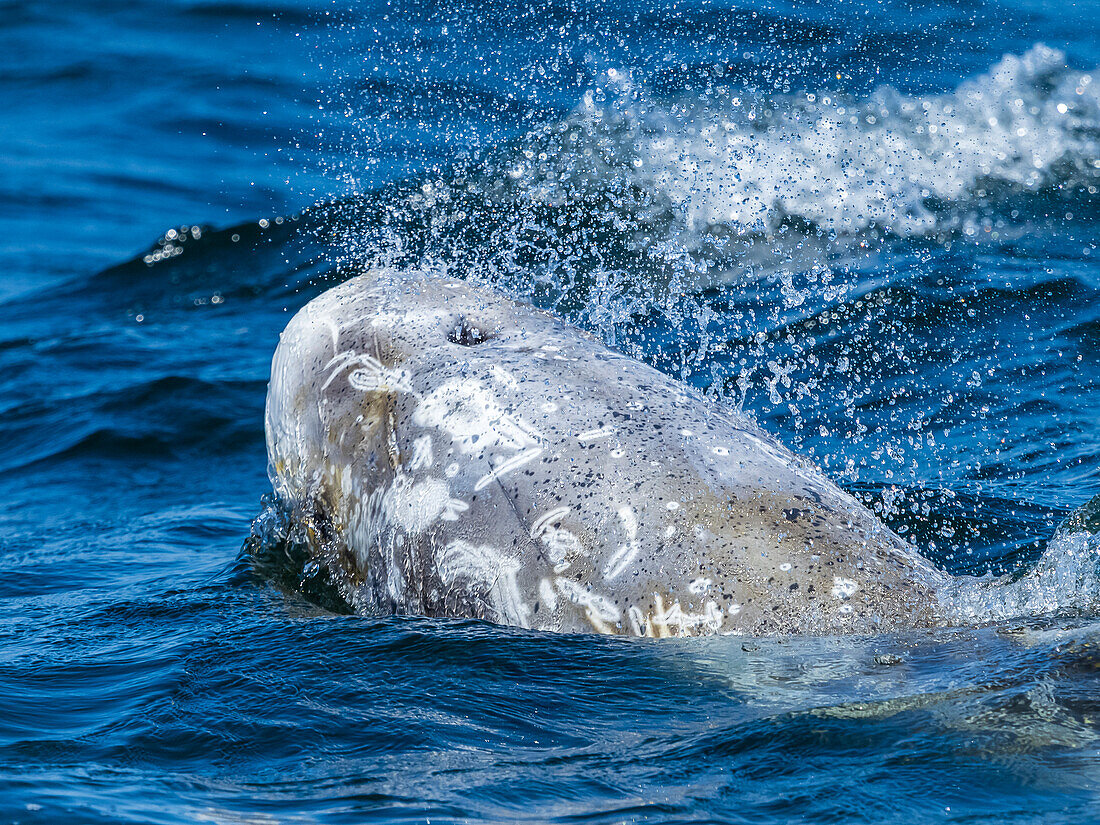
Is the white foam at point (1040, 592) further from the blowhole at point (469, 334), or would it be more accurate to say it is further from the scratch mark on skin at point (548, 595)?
the blowhole at point (469, 334)

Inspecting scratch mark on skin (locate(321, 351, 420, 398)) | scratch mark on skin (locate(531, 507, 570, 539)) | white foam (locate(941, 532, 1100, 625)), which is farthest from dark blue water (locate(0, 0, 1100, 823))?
scratch mark on skin (locate(321, 351, 420, 398))

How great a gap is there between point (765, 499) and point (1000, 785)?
1.28m

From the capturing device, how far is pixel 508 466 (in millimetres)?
4289

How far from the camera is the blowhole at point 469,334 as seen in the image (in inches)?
191

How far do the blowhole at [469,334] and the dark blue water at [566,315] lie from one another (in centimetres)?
111

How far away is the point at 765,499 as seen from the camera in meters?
4.09

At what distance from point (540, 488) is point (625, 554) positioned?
38cm

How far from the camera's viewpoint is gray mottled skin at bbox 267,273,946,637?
3936 mm

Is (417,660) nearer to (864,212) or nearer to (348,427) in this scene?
(348,427)

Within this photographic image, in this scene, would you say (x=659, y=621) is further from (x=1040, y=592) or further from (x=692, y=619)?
(x=1040, y=592)

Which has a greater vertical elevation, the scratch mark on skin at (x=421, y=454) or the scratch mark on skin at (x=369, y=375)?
the scratch mark on skin at (x=369, y=375)

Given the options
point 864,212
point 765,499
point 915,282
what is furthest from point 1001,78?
point 765,499

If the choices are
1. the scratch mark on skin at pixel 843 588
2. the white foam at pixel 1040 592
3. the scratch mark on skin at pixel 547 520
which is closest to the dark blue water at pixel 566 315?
the white foam at pixel 1040 592

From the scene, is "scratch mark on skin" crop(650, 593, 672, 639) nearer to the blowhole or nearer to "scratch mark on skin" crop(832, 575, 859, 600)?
"scratch mark on skin" crop(832, 575, 859, 600)
